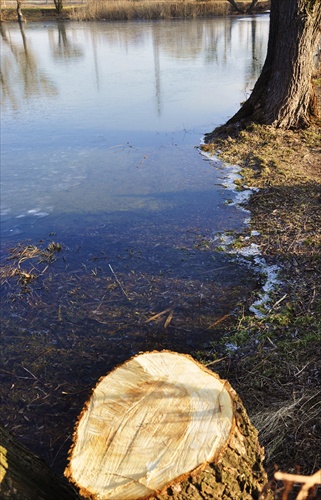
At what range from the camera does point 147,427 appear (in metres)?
1.91

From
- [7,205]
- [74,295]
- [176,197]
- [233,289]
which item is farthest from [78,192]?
[233,289]

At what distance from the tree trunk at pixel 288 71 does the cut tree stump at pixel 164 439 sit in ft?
23.8

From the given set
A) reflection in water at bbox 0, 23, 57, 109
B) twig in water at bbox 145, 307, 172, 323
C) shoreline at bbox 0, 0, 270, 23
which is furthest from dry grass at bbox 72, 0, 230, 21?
twig in water at bbox 145, 307, 172, 323

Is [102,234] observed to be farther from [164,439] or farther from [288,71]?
[288,71]

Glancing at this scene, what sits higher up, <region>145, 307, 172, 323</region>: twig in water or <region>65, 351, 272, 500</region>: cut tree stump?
<region>65, 351, 272, 500</region>: cut tree stump

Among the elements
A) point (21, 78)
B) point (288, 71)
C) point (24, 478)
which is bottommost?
point (21, 78)

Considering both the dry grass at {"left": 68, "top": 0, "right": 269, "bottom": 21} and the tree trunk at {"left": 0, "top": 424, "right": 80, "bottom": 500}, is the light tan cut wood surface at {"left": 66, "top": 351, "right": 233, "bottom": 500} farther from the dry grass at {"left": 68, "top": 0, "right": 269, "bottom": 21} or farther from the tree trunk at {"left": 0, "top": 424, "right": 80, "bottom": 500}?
the dry grass at {"left": 68, "top": 0, "right": 269, "bottom": 21}

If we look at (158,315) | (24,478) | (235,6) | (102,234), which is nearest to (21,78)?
(102,234)

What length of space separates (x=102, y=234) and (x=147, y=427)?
3.89 m

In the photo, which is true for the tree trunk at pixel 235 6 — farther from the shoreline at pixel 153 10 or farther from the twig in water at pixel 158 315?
the twig in water at pixel 158 315

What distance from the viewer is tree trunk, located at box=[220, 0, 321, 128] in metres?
7.68

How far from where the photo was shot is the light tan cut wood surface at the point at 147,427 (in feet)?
5.71

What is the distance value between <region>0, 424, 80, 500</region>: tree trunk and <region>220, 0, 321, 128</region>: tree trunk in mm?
7788

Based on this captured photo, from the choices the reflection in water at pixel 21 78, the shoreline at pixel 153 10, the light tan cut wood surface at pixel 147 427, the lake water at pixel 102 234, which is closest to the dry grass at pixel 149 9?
the shoreline at pixel 153 10
